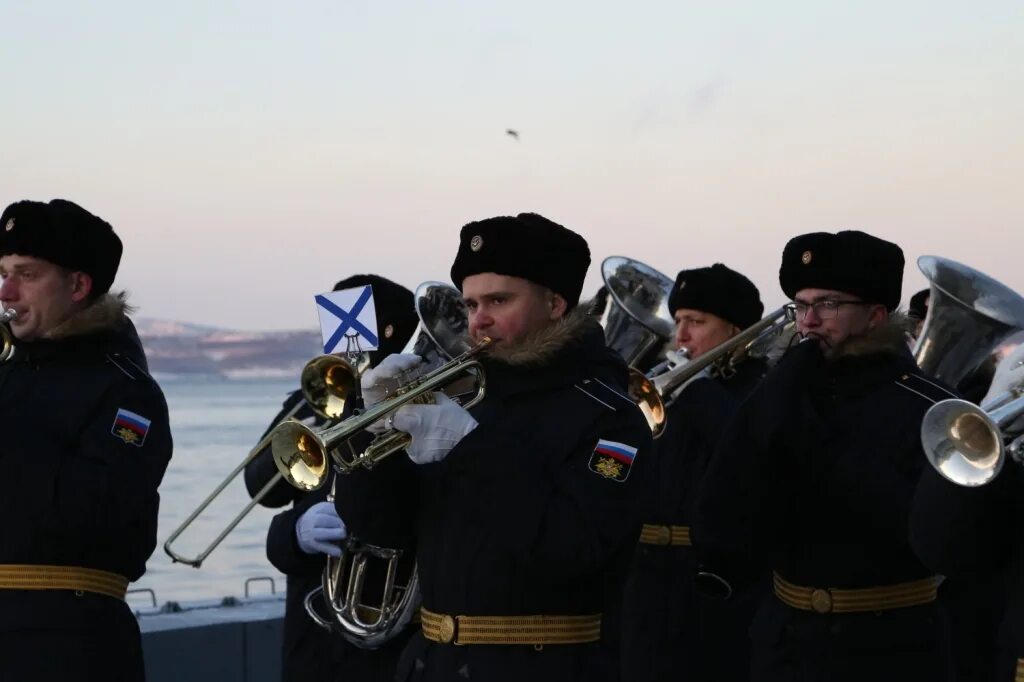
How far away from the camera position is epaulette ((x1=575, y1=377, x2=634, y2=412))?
4738mm

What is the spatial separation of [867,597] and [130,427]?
2226 mm

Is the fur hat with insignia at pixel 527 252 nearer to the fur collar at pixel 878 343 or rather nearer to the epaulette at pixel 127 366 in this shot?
the fur collar at pixel 878 343

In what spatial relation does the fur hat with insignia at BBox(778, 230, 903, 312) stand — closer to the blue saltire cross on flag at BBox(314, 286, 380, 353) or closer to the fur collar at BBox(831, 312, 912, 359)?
the fur collar at BBox(831, 312, 912, 359)

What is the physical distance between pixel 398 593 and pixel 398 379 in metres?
1.34

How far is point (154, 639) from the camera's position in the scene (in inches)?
304

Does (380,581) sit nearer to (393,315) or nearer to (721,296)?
(393,315)

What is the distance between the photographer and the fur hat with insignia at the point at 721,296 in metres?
7.86

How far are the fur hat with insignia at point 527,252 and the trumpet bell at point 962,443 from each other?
1299mm

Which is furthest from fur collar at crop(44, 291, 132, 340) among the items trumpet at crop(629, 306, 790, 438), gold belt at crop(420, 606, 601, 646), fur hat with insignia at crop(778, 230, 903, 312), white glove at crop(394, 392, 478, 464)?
trumpet at crop(629, 306, 790, 438)

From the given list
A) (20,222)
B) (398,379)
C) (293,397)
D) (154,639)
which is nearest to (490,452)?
(398,379)

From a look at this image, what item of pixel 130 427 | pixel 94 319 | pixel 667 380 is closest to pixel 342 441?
pixel 130 427

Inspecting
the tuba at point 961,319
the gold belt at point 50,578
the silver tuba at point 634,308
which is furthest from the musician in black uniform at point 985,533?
the silver tuba at point 634,308

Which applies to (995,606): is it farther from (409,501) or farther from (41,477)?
(41,477)

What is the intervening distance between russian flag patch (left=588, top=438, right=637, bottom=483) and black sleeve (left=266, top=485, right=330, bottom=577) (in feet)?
6.14
